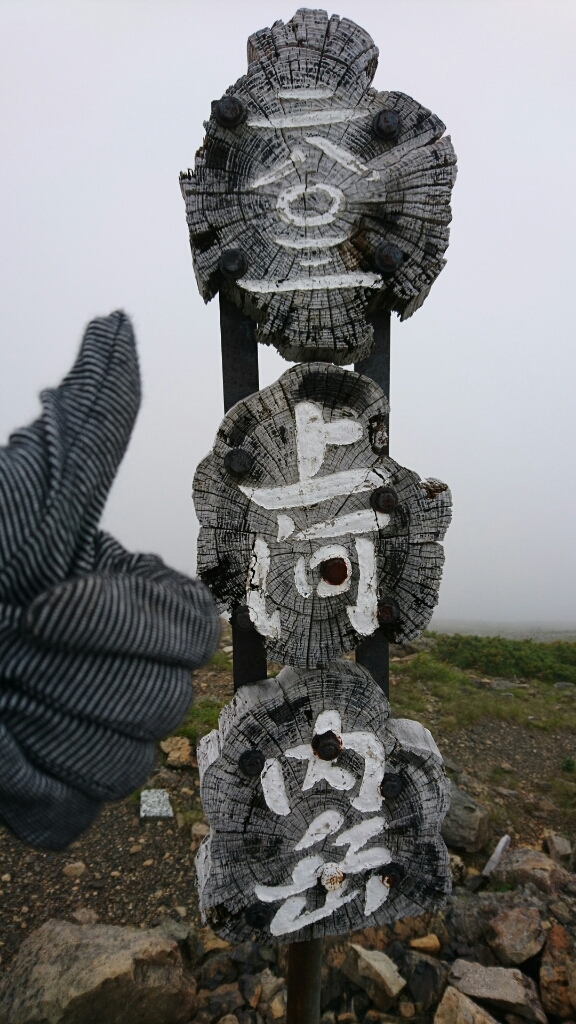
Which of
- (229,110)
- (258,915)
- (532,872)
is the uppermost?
(229,110)

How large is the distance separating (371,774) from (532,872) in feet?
5.49

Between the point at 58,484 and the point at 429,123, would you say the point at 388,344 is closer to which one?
the point at 429,123

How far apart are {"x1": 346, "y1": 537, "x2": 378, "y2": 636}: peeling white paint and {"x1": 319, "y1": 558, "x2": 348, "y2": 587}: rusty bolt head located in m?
0.07

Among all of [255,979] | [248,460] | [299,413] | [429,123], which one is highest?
[429,123]

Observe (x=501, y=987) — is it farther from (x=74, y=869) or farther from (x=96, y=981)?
(x=74, y=869)

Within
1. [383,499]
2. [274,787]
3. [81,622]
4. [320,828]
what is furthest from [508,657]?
[81,622]

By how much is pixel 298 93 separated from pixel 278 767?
80.2 inches

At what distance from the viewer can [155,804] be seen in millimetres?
3500

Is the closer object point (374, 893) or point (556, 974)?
point (374, 893)

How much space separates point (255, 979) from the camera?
2.58 metres

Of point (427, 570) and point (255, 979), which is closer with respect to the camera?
point (427, 570)

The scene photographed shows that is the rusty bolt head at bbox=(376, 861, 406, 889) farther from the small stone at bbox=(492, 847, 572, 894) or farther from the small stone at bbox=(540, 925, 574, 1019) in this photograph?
the small stone at bbox=(492, 847, 572, 894)

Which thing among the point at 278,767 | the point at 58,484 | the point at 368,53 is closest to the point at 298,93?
the point at 368,53

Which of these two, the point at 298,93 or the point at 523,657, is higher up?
the point at 298,93
